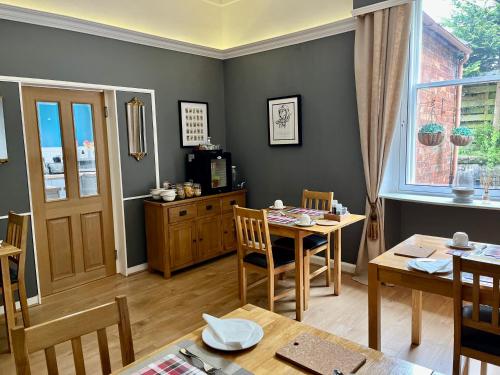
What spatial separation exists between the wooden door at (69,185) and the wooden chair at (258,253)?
173 cm

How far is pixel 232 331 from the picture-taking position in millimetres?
1338

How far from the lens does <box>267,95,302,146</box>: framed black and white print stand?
14.1ft

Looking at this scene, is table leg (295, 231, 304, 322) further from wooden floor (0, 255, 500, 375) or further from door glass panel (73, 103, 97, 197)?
door glass panel (73, 103, 97, 197)

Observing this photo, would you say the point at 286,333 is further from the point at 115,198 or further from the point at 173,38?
the point at 173,38

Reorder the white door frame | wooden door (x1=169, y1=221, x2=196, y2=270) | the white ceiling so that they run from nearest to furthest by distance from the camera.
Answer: the white ceiling, the white door frame, wooden door (x1=169, y1=221, x2=196, y2=270)

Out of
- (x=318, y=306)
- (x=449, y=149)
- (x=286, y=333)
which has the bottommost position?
(x=318, y=306)

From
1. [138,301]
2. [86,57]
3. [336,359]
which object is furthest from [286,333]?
[86,57]

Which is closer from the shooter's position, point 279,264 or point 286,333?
point 286,333

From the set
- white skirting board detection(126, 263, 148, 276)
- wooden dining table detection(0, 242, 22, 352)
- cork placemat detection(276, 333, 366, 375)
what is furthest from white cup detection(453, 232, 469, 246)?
white skirting board detection(126, 263, 148, 276)

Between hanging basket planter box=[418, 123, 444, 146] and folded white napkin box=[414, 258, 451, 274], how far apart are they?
1.78m

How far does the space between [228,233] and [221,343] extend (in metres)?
3.38

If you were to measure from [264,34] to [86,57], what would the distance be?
2137 millimetres

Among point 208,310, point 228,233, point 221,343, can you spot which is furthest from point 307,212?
point 221,343

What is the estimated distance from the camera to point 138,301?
11.4 feet
